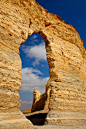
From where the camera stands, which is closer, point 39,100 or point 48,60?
point 48,60

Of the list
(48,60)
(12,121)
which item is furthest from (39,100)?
(12,121)

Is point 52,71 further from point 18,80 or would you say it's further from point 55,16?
point 55,16

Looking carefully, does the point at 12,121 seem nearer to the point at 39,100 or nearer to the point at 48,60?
the point at 48,60

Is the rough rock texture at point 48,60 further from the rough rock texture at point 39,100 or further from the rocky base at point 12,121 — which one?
the rough rock texture at point 39,100

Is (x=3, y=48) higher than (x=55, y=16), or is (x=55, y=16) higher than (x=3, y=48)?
→ (x=55, y=16)

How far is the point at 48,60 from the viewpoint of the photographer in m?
7.18

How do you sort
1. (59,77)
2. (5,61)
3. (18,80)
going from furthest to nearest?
1. (59,77)
2. (18,80)
3. (5,61)

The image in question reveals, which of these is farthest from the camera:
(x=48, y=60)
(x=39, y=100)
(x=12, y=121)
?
(x=39, y=100)

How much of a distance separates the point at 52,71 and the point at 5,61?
3195 mm

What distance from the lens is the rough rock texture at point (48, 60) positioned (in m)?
4.34

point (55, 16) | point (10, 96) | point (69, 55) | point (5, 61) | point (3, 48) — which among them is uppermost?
point (55, 16)

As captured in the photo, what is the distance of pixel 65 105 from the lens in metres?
6.20

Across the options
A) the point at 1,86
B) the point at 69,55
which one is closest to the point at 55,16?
the point at 69,55

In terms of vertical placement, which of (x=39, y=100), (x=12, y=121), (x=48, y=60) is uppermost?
(x=48, y=60)
